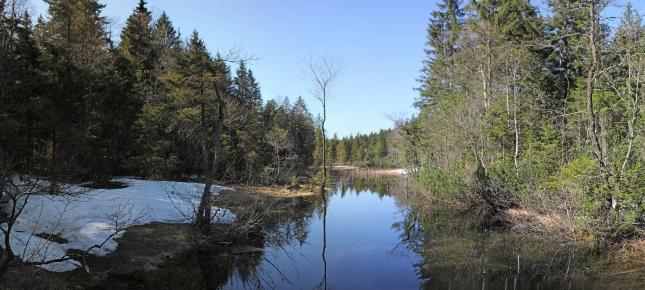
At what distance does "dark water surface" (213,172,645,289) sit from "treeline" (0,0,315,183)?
152 inches

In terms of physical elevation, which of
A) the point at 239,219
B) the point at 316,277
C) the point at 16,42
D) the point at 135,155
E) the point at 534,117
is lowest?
the point at 316,277

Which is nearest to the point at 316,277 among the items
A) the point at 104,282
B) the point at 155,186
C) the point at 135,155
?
the point at 104,282

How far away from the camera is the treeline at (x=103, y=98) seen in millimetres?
14469

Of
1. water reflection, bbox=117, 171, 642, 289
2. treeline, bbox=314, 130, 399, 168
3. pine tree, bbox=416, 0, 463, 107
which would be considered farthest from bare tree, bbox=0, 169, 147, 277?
treeline, bbox=314, 130, 399, 168

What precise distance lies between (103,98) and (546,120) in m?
22.3

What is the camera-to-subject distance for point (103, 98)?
70.5 feet

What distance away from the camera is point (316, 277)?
10953mm

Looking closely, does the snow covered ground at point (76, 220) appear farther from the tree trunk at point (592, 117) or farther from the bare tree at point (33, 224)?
the tree trunk at point (592, 117)

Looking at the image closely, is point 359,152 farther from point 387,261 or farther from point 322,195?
point 387,261

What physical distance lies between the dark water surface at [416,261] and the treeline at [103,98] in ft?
12.7

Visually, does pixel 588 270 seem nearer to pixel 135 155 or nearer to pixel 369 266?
pixel 369 266

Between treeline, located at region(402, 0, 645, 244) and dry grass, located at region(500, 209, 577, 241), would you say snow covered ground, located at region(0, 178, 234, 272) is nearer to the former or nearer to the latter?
dry grass, located at region(500, 209, 577, 241)

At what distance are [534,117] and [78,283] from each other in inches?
822

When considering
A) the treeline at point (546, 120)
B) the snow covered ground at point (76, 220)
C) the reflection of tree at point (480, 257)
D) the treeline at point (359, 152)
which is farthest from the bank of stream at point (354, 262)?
the treeline at point (359, 152)
